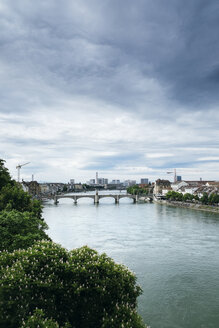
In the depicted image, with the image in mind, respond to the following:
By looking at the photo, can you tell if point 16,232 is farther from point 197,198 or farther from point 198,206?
point 197,198

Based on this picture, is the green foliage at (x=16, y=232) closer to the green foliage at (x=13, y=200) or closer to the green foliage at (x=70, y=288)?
the green foliage at (x=70, y=288)

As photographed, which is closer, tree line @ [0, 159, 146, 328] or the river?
tree line @ [0, 159, 146, 328]

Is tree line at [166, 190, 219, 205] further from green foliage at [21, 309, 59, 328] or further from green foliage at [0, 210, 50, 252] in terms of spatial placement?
green foliage at [21, 309, 59, 328]

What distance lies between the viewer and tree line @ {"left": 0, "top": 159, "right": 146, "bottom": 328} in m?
7.12

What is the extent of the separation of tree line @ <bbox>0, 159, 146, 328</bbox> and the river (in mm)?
6138

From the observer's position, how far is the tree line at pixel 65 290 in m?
7.12

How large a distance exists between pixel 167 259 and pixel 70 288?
17117 mm

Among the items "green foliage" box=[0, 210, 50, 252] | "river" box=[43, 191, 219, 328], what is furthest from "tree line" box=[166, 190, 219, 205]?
"green foliage" box=[0, 210, 50, 252]

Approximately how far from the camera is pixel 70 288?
811 centimetres

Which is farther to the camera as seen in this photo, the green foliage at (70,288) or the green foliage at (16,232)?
the green foliage at (16,232)

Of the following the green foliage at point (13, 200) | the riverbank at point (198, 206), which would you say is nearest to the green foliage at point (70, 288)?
the green foliage at point (13, 200)

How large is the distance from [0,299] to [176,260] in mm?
18852

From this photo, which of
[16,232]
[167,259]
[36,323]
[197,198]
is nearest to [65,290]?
[36,323]

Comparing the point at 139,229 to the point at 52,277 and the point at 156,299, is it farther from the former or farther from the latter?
Answer: the point at 52,277
